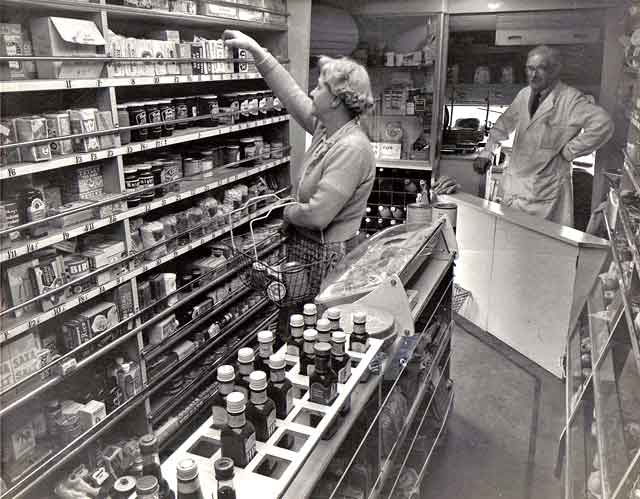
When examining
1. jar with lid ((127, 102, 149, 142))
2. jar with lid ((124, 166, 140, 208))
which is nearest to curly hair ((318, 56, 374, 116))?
jar with lid ((127, 102, 149, 142))

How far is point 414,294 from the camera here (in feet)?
6.54

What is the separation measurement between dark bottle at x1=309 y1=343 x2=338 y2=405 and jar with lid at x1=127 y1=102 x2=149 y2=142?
6.78ft

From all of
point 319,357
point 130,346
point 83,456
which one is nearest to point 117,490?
point 319,357

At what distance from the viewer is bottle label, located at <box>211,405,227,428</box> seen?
113cm

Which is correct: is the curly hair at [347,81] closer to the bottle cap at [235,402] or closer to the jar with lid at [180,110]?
the jar with lid at [180,110]

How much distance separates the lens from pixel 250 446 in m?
1.04

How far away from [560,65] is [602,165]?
2.83ft

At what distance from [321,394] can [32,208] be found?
5.71ft

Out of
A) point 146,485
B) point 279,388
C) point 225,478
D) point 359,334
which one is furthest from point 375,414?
point 146,485

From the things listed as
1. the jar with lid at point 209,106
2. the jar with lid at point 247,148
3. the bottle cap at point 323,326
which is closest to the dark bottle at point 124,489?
the bottle cap at point 323,326

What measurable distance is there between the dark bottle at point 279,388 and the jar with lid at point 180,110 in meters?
2.40

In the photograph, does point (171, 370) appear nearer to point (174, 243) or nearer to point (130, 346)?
point (130, 346)

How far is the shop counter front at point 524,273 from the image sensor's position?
3.25 meters

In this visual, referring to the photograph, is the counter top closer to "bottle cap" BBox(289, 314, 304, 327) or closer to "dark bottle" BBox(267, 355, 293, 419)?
"bottle cap" BBox(289, 314, 304, 327)
